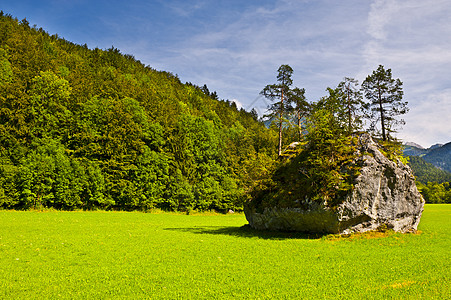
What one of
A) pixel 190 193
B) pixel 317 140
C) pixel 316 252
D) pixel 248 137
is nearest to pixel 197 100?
pixel 248 137

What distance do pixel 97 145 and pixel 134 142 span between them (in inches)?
245

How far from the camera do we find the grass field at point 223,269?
750 cm

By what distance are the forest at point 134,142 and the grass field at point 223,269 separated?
5.60 metres

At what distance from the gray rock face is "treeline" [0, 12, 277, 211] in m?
4.90

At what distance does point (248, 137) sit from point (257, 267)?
57871mm

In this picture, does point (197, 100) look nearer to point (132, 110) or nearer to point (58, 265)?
point (132, 110)

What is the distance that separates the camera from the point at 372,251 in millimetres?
13305

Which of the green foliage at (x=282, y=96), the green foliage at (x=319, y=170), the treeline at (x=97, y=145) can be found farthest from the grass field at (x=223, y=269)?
the green foliage at (x=282, y=96)

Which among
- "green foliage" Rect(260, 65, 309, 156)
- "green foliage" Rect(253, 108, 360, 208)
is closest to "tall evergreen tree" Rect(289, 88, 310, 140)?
"green foliage" Rect(260, 65, 309, 156)

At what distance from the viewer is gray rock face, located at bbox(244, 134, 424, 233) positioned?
16891 millimetres

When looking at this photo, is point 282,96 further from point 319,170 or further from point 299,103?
point 319,170

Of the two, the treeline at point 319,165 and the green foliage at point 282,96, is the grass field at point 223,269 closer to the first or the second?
the treeline at point 319,165

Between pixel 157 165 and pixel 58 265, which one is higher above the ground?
pixel 157 165

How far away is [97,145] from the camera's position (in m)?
45.2
